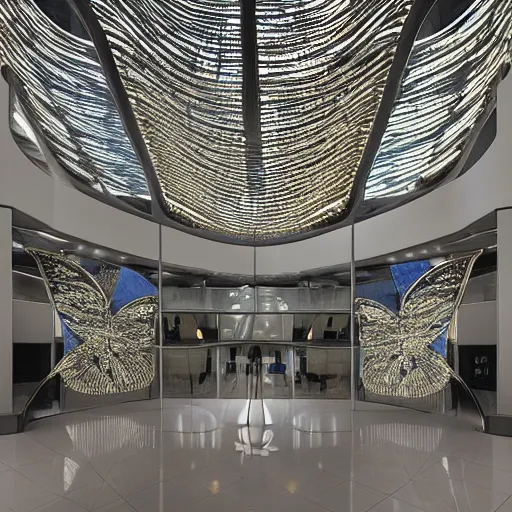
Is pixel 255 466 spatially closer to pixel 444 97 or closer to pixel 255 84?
pixel 255 84

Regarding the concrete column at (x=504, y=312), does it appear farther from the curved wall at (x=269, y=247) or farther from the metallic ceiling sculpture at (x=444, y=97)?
the metallic ceiling sculpture at (x=444, y=97)

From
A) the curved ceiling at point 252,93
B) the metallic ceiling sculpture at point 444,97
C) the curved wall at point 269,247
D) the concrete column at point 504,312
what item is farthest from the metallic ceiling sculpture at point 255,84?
the concrete column at point 504,312

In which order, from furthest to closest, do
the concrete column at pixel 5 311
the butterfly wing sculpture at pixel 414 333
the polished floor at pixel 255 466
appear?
the butterfly wing sculpture at pixel 414 333 < the concrete column at pixel 5 311 < the polished floor at pixel 255 466

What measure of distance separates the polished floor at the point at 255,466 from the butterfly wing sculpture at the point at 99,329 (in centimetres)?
86

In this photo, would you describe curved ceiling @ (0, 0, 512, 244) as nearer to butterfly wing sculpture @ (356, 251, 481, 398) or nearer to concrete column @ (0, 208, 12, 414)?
concrete column @ (0, 208, 12, 414)

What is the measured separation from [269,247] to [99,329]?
3588mm

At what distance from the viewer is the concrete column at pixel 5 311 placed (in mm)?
5078

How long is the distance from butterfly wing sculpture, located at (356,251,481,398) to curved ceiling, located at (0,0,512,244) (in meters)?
1.48

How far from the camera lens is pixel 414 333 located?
683cm

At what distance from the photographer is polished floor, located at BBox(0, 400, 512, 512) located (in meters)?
3.16

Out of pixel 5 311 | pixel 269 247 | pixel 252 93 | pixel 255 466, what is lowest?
pixel 255 466

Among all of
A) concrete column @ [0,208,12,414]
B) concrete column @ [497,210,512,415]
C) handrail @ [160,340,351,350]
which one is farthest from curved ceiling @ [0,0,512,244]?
handrail @ [160,340,351,350]

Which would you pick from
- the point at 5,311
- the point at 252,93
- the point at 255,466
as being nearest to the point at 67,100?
the point at 252,93

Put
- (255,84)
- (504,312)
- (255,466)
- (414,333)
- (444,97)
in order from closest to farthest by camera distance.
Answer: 1. (255,84)
2. (255,466)
3. (444,97)
4. (504,312)
5. (414,333)
